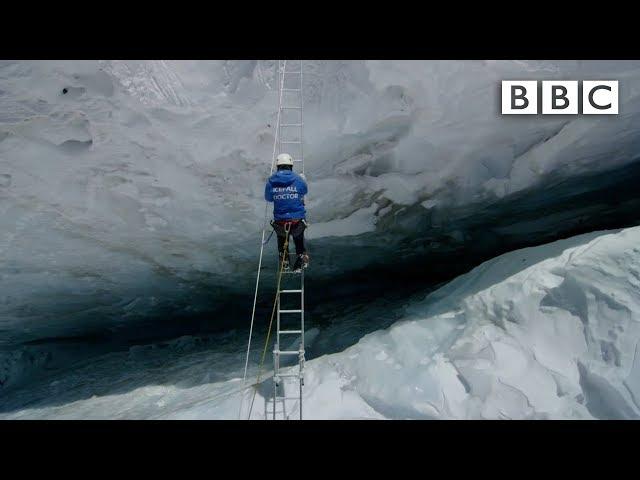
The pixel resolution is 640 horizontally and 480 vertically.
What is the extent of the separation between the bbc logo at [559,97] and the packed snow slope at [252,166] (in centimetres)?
10

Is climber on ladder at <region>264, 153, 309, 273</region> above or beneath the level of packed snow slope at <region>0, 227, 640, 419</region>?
above

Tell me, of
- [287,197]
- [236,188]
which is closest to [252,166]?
[236,188]

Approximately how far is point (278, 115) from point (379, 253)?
3397mm

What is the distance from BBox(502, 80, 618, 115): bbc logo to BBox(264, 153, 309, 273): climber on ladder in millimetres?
2498

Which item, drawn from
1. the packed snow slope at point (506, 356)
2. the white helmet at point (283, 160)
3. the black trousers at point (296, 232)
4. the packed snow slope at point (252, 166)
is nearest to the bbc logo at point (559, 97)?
the packed snow slope at point (252, 166)

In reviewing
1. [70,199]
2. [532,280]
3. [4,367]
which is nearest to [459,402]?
[532,280]

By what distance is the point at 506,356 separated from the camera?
3611 mm

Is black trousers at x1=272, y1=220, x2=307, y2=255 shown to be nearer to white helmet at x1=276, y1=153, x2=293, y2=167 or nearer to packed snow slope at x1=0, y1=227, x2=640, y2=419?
white helmet at x1=276, y1=153, x2=293, y2=167

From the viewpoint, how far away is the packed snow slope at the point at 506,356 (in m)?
3.29

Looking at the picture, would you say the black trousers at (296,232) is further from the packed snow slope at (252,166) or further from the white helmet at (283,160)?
the packed snow slope at (252,166)

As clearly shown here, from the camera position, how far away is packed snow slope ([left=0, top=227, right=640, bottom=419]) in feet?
10.8

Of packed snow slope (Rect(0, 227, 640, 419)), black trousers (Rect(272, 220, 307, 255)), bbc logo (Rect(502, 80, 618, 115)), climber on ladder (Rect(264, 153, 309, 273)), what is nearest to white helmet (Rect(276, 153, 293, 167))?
climber on ladder (Rect(264, 153, 309, 273))

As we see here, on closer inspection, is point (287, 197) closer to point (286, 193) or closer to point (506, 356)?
point (286, 193)

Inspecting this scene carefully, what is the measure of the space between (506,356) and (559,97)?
9.43 ft
